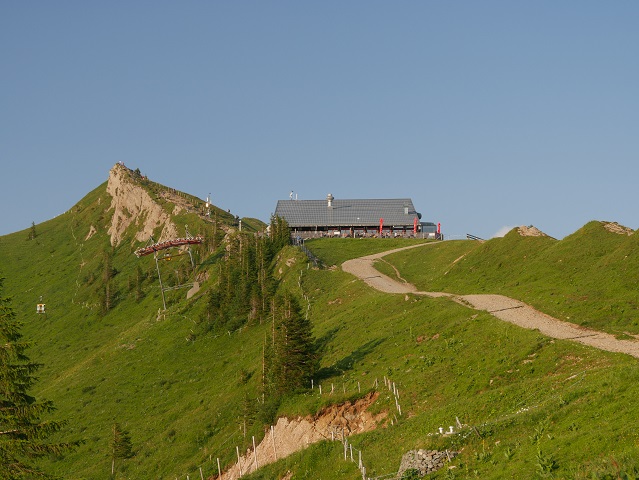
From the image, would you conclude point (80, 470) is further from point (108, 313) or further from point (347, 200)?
point (347, 200)

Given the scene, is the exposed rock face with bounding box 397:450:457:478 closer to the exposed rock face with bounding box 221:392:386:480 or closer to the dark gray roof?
the exposed rock face with bounding box 221:392:386:480

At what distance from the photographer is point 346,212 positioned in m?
154

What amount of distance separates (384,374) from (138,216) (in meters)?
138

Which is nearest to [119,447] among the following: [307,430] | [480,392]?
[307,430]

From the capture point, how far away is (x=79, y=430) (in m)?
85.8

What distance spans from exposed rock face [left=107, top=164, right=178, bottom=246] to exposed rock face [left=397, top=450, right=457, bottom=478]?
130673mm

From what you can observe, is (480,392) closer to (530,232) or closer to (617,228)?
(617,228)

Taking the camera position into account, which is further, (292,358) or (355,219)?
(355,219)

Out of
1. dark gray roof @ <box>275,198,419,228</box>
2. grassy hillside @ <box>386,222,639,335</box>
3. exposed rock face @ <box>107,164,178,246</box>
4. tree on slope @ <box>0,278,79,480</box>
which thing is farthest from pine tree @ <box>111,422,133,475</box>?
exposed rock face @ <box>107,164,178,246</box>

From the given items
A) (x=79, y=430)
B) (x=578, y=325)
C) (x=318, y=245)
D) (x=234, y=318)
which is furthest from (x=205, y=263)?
(x=578, y=325)

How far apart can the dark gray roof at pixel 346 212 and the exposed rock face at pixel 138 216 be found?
25.5m

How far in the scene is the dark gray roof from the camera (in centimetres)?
15088

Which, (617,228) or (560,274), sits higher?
(617,228)

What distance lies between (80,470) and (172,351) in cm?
2726
